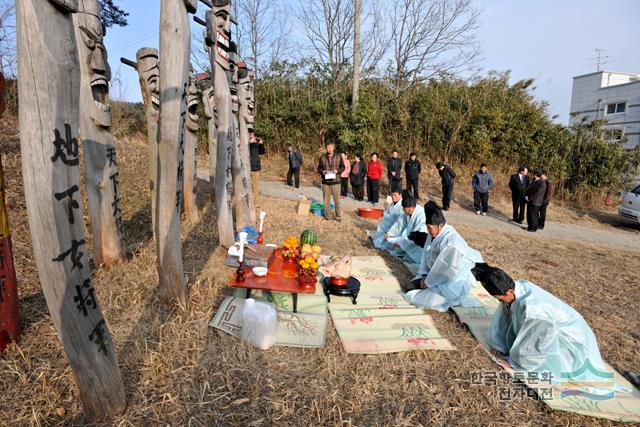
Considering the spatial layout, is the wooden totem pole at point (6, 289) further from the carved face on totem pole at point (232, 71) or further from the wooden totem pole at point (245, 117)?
the wooden totem pole at point (245, 117)

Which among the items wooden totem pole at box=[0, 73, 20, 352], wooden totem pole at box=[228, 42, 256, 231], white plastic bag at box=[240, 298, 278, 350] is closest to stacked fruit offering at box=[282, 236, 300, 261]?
white plastic bag at box=[240, 298, 278, 350]

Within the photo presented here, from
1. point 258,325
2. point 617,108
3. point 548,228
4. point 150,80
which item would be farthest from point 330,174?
point 617,108

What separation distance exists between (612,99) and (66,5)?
29.5m

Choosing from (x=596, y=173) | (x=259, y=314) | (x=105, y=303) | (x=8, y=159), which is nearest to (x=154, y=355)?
(x=259, y=314)

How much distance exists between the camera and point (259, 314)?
10.5 ft

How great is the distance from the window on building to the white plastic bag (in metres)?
27.7

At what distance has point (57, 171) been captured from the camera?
185 cm

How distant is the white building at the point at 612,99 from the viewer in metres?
20.9

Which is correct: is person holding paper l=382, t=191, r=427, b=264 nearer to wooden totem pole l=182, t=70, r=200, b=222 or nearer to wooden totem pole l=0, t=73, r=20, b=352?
wooden totem pole l=182, t=70, r=200, b=222

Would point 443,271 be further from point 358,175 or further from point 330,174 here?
point 358,175

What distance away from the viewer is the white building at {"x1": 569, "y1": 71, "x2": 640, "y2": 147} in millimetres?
20875

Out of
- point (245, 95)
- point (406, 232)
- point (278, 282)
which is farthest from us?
point (245, 95)

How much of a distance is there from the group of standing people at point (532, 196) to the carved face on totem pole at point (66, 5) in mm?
9677

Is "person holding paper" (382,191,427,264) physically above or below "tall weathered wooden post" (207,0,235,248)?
below
